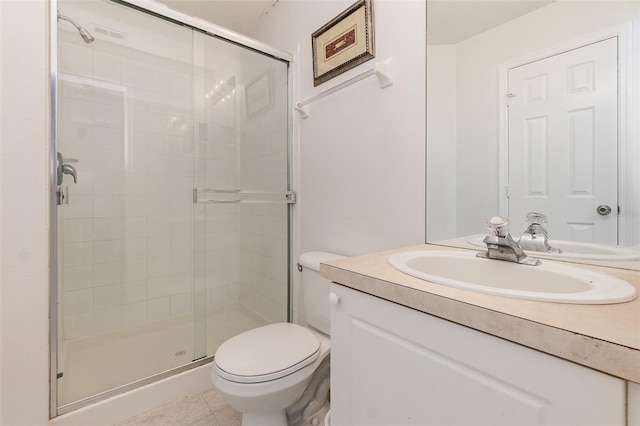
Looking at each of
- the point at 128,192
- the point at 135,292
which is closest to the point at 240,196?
the point at 128,192

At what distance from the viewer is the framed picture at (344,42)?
1.28 m

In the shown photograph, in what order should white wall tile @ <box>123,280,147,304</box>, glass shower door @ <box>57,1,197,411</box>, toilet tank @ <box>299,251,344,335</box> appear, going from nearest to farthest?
1. toilet tank @ <box>299,251,344,335</box>
2. glass shower door @ <box>57,1,197,411</box>
3. white wall tile @ <box>123,280,147,304</box>

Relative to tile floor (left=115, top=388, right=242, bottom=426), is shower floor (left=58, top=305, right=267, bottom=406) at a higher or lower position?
higher

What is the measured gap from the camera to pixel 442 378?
54 cm

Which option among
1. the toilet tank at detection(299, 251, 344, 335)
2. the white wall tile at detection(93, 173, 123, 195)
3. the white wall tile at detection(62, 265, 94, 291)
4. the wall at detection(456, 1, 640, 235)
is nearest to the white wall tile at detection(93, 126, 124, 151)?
the white wall tile at detection(93, 173, 123, 195)

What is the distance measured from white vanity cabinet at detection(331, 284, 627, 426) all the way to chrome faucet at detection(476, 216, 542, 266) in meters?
0.40

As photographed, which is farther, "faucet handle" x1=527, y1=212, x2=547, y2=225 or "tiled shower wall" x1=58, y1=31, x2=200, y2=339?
"tiled shower wall" x1=58, y1=31, x2=200, y2=339

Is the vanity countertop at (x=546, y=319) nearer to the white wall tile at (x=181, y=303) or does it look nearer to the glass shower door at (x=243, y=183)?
the glass shower door at (x=243, y=183)

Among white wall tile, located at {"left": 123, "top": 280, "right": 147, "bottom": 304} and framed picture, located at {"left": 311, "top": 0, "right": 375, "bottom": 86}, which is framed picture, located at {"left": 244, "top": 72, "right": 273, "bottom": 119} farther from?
white wall tile, located at {"left": 123, "top": 280, "right": 147, "bottom": 304}

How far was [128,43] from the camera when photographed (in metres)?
1.72

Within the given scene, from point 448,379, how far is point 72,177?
1783 mm

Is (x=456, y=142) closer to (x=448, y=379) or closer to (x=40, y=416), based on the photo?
(x=448, y=379)

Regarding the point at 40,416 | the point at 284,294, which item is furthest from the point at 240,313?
the point at 40,416

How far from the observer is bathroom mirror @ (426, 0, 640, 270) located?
0.73 metres
